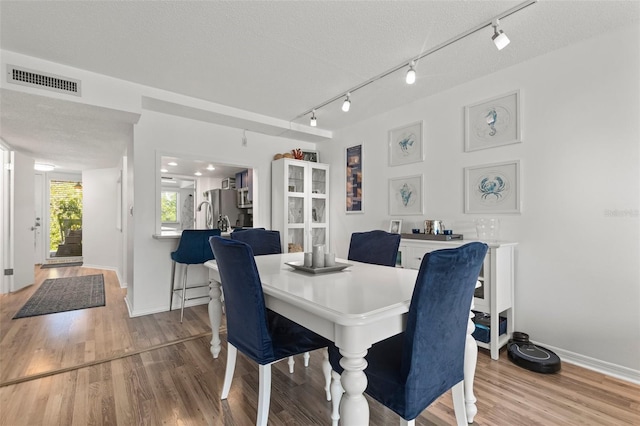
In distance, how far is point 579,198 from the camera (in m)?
2.30

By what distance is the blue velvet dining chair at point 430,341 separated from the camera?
110 centimetres

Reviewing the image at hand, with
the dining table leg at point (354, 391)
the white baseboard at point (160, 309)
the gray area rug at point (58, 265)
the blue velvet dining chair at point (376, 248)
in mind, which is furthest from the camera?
the gray area rug at point (58, 265)

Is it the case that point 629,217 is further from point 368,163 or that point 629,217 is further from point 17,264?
point 17,264

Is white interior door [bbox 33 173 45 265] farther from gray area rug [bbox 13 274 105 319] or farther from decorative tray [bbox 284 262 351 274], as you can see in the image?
decorative tray [bbox 284 262 351 274]

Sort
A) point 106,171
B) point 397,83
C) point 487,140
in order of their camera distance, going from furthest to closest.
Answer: point 106,171
point 397,83
point 487,140

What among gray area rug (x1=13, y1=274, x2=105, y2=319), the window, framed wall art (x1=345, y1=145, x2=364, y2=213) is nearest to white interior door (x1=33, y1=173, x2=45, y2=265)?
gray area rug (x1=13, y1=274, x2=105, y2=319)

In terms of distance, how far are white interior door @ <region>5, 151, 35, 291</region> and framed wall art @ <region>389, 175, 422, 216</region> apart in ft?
17.4

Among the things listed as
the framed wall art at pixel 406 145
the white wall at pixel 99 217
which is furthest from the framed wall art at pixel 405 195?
the white wall at pixel 99 217

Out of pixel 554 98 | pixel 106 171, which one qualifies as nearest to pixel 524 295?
pixel 554 98

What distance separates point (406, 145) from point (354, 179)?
933 mm

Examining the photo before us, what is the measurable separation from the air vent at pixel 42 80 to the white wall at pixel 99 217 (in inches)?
160

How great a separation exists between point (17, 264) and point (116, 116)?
327 centimetres

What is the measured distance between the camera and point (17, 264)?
14.6 feet

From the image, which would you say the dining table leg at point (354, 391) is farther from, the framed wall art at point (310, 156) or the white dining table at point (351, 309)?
the framed wall art at point (310, 156)
